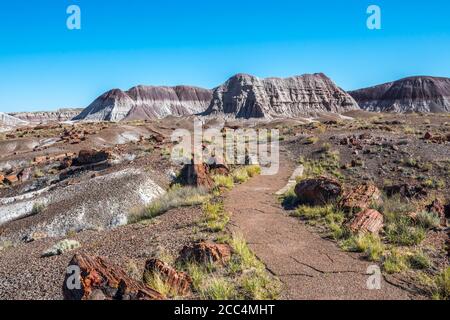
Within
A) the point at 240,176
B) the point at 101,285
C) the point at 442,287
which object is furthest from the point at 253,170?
the point at 101,285

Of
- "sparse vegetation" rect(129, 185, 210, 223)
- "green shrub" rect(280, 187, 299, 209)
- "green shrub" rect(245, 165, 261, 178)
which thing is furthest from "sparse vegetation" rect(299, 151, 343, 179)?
"sparse vegetation" rect(129, 185, 210, 223)

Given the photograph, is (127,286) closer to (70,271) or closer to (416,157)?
(70,271)

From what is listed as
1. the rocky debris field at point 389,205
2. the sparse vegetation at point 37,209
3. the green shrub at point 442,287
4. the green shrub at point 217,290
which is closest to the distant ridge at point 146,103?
the sparse vegetation at point 37,209

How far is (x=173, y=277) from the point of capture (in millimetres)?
5332

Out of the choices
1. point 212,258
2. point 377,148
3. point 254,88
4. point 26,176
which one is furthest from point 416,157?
point 254,88

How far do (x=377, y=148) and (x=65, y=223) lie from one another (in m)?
15.2

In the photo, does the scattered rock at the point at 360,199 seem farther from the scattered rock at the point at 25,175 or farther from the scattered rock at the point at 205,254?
the scattered rock at the point at 25,175

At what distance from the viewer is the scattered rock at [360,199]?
8.97 metres

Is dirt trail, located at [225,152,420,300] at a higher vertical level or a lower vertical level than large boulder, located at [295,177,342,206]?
lower

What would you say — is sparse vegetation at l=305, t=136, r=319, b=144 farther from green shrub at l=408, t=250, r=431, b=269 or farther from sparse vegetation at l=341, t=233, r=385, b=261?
green shrub at l=408, t=250, r=431, b=269

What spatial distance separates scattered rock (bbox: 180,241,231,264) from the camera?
616 cm

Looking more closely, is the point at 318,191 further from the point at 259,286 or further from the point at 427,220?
the point at 259,286

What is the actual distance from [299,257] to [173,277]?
250 centimetres

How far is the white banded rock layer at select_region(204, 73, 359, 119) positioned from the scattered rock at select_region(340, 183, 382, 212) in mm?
82803
